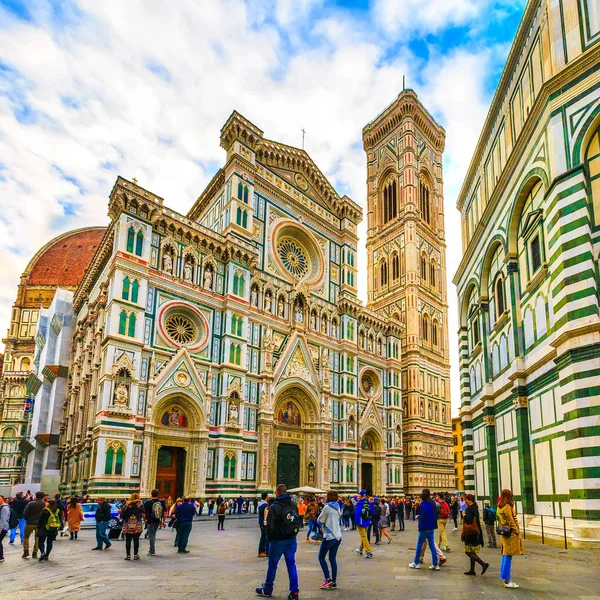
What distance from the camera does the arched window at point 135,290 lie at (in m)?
30.5

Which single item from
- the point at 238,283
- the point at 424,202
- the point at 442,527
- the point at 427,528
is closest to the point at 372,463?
the point at 238,283

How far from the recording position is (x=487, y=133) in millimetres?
24625

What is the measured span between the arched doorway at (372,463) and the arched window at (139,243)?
73.3ft

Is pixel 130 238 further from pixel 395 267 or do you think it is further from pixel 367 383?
pixel 395 267

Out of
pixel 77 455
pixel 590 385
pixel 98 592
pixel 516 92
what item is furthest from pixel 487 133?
pixel 77 455

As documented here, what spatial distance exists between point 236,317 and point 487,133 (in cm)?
1844

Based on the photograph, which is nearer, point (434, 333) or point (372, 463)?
point (372, 463)

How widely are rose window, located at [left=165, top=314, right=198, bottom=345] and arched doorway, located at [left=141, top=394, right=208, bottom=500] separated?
11.5 ft

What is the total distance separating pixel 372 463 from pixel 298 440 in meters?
8.87

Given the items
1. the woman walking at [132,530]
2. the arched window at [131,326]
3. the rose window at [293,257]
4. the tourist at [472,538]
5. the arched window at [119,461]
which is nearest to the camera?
the tourist at [472,538]

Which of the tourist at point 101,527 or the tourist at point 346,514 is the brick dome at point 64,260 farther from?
the tourist at point 101,527

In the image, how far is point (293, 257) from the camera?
141 ft

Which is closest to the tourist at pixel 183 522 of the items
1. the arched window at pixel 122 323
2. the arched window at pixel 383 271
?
the arched window at pixel 122 323

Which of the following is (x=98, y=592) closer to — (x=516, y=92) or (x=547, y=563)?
(x=547, y=563)
